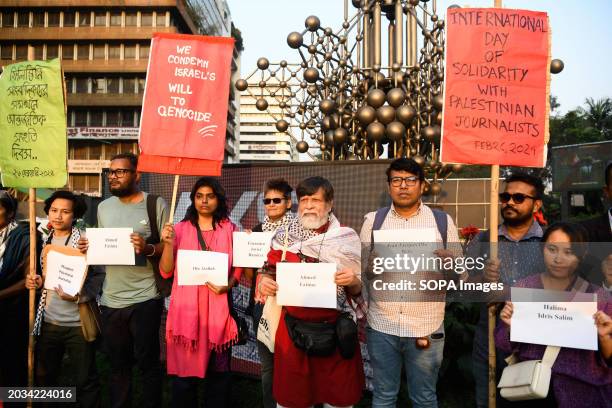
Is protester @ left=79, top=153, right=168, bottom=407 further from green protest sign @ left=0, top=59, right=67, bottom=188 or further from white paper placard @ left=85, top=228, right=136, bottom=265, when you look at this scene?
green protest sign @ left=0, top=59, right=67, bottom=188

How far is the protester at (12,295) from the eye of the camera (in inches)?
142

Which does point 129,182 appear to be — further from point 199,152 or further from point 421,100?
point 421,100

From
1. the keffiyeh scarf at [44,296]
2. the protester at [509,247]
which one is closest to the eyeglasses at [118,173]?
the keffiyeh scarf at [44,296]

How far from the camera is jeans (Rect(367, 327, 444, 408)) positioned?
2842 mm

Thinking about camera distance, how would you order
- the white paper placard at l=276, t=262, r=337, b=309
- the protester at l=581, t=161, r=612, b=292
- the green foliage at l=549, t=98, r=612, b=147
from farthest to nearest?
1. the green foliage at l=549, t=98, r=612, b=147
2. the white paper placard at l=276, t=262, r=337, b=309
3. the protester at l=581, t=161, r=612, b=292

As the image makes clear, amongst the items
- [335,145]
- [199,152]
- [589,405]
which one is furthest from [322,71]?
[589,405]

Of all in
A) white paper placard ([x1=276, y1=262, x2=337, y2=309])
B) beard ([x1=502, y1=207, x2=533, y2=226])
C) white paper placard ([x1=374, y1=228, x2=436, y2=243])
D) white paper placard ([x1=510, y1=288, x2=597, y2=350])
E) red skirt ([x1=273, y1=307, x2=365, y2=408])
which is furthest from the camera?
beard ([x1=502, y1=207, x2=533, y2=226])

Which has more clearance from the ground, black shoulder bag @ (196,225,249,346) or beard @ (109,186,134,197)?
beard @ (109,186,134,197)

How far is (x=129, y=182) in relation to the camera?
359cm

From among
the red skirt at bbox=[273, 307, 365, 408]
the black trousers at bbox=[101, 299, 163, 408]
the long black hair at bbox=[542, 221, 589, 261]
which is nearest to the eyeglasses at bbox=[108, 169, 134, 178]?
the black trousers at bbox=[101, 299, 163, 408]

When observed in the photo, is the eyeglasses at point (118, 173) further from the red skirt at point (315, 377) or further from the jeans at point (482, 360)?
the jeans at point (482, 360)

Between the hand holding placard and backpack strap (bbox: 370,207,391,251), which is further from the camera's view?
the hand holding placard

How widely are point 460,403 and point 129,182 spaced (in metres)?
3.69

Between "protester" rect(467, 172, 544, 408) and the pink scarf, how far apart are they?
1.70 metres
